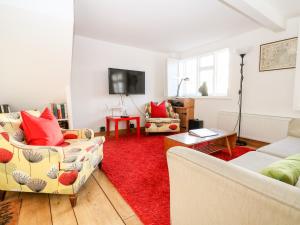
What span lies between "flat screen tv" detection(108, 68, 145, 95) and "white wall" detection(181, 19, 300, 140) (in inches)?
72.8

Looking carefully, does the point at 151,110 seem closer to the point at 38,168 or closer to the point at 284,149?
the point at 284,149

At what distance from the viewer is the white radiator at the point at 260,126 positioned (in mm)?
2797

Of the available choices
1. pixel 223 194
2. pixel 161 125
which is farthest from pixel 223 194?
pixel 161 125

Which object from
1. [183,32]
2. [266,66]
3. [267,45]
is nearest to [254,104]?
[266,66]

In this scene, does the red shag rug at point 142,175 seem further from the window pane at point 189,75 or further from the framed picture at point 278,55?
the window pane at point 189,75

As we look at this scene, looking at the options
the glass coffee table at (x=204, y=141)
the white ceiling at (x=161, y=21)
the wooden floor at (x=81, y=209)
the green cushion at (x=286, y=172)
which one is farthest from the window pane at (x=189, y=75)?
the green cushion at (x=286, y=172)

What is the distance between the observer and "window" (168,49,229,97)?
3931mm

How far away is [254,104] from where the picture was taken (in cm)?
325

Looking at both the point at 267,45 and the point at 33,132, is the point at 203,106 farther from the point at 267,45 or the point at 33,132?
the point at 33,132

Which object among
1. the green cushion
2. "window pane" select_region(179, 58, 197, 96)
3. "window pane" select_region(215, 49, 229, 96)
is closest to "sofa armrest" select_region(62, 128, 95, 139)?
the green cushion

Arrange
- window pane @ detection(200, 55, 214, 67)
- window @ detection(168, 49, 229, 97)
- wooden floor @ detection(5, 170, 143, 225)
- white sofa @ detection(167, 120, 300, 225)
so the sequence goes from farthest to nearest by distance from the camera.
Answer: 1. window pane @ detection(200, 55, 214, 67)
2. window @ detection(168, 49, 229, 97)
3. wooden floor @ detection(5, 170, 143, 225)
4. white sofa @ detection(167, 120, 300, 225)

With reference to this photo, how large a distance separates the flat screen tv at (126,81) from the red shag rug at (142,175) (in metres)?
1.31

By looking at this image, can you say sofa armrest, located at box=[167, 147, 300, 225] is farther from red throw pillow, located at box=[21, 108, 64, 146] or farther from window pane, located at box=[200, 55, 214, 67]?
window pane, located at box=[200, 55, 214, 67]

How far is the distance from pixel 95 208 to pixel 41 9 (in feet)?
6.85
